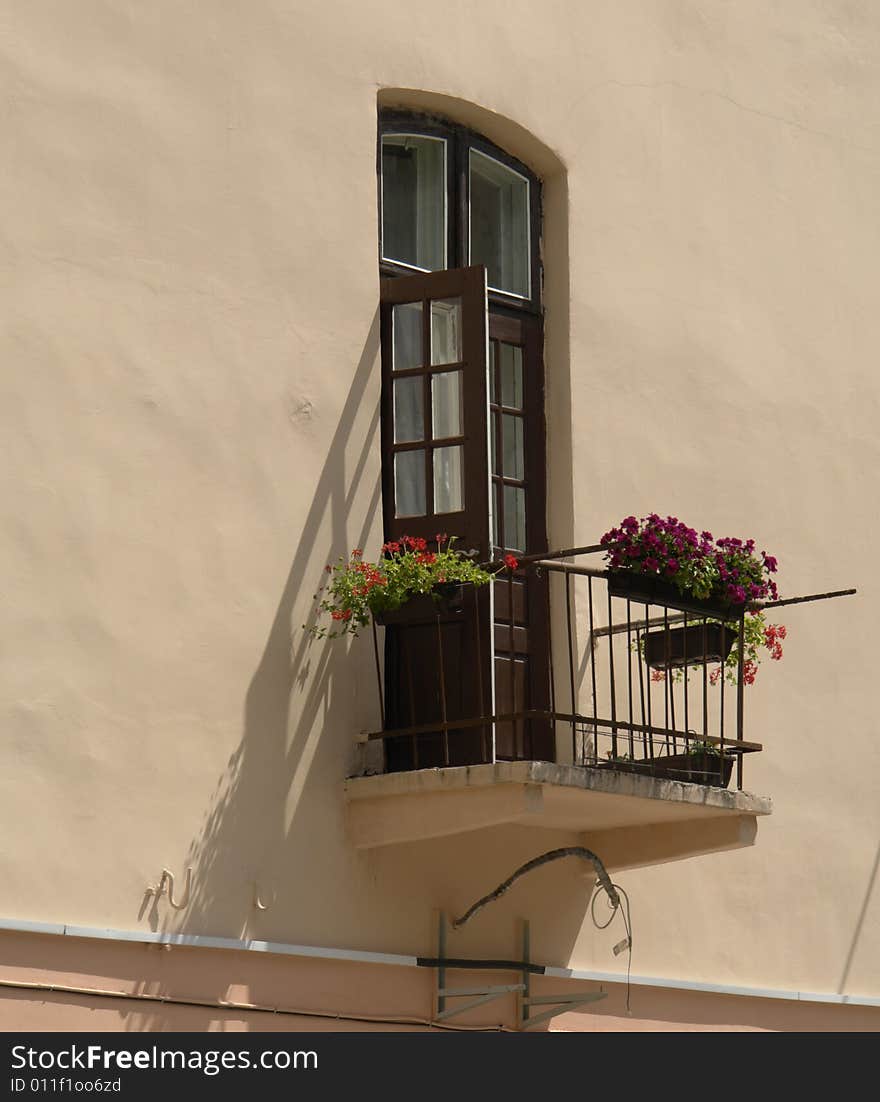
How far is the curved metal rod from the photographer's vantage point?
30.4 feet

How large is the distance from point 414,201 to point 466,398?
53.5 inches

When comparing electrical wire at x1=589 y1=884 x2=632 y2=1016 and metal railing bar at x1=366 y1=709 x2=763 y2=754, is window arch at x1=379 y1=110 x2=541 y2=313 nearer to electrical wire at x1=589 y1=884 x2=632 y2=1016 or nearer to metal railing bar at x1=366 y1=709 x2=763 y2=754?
metal railing bar at x1=366 y1=709 x2=763 y2=754

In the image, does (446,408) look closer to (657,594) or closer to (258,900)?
(657,594)

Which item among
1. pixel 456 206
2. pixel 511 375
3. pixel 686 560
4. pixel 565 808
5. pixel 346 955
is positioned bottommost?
pixel 346 955

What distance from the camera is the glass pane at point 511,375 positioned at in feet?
33.6

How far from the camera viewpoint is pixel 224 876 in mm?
8664

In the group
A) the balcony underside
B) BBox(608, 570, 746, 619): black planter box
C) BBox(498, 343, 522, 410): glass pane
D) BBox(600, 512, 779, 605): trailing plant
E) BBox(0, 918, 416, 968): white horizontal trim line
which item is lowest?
BBox(0, 918, 416, 968): white horizontal trim line

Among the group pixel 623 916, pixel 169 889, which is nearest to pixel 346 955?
pixel 169 889

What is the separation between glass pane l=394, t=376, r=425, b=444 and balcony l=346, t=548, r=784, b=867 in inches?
32.0

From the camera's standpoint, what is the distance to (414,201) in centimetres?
1023

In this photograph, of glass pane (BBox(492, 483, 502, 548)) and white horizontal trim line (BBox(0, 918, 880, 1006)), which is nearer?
white horizontal trim line (BBox(0, 918, 880, 1006))

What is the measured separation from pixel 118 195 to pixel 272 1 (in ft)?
4.37

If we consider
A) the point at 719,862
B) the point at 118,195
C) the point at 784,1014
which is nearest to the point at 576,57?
the point at 118,195

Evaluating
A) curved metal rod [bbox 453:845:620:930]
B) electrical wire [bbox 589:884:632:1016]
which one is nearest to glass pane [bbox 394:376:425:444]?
curved metal rod [bbox 453:845:620:930]
